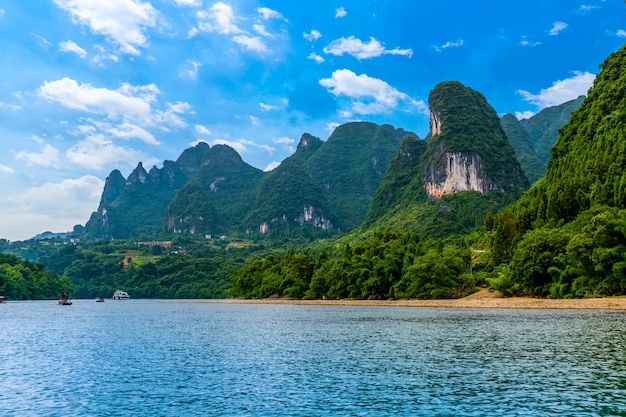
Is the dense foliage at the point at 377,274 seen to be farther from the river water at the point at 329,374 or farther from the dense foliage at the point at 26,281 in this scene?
the dense foliage at the point at 26,281

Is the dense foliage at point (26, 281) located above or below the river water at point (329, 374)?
above

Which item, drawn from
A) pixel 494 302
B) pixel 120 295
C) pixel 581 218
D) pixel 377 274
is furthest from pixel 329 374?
pixel 120 295

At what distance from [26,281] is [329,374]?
161 m

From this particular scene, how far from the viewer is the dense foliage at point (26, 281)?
485ft

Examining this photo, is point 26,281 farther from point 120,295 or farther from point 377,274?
point 377,274

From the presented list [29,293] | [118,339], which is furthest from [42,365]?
[29,293]

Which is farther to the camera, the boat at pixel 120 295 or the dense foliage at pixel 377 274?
the boat at pixel 120 295

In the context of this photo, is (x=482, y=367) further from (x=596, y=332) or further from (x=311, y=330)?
(x=311, y=330)

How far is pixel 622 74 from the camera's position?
122 metres

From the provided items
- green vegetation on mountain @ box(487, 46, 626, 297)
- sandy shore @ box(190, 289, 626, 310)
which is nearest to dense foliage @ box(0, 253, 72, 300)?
sandy shore @ box(190, 289, 626, 310)

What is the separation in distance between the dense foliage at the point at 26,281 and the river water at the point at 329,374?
120 metres

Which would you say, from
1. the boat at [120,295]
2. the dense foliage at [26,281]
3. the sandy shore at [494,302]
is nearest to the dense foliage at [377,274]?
the sandy shore at [494,302]

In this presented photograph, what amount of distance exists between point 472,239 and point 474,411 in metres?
126

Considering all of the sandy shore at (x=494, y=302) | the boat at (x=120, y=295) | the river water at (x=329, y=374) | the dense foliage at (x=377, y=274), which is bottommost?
the boat at (x=120, y=295)
